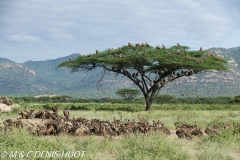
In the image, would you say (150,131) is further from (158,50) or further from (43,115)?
(158,50)

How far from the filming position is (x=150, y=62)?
3250 centimetres

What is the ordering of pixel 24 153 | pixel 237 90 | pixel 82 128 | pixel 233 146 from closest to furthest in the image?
pixel 24 153, pixel 233 146, pixel 82 128, pixel 237 90

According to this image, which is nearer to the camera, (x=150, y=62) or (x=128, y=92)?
(x=150, y=62)

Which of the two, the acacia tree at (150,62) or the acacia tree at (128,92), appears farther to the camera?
the acacia tree at (128,92)

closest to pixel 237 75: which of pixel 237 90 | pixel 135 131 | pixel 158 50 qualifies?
pixel 237 90

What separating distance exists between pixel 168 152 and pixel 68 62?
25.4 m

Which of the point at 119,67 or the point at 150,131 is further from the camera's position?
the point at 119,67

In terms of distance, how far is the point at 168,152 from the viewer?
9562 mm

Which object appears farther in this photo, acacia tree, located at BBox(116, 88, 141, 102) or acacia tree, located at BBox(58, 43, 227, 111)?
acacia tree, located at BBox(116, 88, 141, 102)

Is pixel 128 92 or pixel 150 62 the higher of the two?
pixel 150 62

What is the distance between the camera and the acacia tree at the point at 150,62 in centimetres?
3045

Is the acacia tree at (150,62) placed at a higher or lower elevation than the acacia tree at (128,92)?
higher

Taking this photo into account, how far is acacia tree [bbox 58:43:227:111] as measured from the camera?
99.9 feet

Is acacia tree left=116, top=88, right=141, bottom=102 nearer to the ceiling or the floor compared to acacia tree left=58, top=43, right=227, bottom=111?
nearer to the floor
